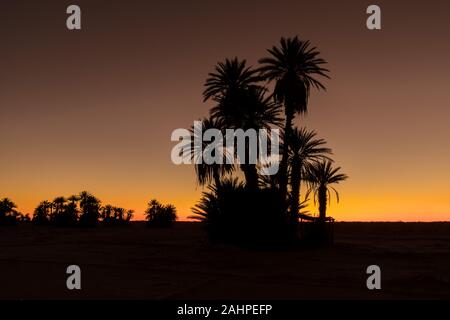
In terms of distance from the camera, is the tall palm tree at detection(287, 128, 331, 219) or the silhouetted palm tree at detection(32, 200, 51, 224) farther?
the silhouetted palm tree at detection(32, 200, 51, 224)

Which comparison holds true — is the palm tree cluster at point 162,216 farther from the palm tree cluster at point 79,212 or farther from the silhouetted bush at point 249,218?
the silhouetted bush at point 249,218

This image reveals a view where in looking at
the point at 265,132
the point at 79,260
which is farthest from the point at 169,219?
the point at 79,260

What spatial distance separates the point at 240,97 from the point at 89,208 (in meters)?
62.6

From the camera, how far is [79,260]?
2200 cm

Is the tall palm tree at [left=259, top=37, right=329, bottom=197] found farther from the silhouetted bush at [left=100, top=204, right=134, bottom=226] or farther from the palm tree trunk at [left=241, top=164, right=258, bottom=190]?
the silhouetted bush at [left=100, top=204, right=134, bottom=226]

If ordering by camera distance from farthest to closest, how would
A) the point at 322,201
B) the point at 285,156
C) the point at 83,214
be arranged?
the point at 83,214
the point at 322,201
the point at 285,156

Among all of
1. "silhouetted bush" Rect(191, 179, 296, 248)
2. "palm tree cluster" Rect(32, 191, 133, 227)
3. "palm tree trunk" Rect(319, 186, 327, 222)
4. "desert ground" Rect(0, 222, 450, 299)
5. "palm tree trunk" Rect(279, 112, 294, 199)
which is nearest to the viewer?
"desert ground" Rect(0, 222, 450, 299)

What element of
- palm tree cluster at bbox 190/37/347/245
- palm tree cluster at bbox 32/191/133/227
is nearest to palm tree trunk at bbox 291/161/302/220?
palm tree cluster at bbox 190/37/347/245

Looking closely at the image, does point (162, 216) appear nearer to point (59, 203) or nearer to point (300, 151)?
point (59, 203)

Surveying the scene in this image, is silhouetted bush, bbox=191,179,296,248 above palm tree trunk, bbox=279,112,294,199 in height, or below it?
below

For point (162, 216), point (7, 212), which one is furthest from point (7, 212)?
point (162, 216)

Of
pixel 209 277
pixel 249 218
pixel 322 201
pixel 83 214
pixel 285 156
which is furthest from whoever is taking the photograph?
pixel 83 214

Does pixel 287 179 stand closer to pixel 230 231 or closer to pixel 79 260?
pixel 230 231

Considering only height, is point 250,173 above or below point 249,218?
above
